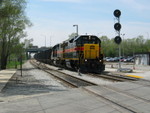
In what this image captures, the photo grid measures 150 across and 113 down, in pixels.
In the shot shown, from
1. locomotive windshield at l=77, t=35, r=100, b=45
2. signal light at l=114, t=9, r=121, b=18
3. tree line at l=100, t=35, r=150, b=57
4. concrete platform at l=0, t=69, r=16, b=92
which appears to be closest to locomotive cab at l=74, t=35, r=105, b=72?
locomotive windshield at l=77, t=35, r=100, b=45

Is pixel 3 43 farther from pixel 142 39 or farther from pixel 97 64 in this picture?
pixel 142 39

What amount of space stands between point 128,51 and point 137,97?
125 m

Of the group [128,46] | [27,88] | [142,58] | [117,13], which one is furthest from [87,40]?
[128,46]

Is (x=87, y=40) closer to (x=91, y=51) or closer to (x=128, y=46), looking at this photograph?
(x=91, y=51)

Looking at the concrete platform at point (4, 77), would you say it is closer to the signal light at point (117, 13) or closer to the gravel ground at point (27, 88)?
the gravel ground at point (27, 88)

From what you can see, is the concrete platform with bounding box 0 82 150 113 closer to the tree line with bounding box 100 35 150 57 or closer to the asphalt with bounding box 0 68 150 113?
the asphalt with bounding box 0 68 150 113

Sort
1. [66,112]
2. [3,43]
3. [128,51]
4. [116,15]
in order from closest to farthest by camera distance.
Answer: [66,112], [116,15], [3,43], [128,51]

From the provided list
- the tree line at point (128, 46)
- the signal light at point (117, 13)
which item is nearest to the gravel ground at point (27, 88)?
the signal light at point (117, 13)

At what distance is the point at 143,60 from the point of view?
57594 mm

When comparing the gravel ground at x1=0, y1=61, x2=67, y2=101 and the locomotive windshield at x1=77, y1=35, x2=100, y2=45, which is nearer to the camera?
the gravel ground at x1=0, y1=61, x2=67, y2=101

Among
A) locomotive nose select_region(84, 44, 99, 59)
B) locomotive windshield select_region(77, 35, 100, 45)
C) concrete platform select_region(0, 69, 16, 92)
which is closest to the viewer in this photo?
concrete platform select_region(0, 69, 16, 92)

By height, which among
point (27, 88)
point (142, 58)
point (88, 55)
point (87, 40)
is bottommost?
point (27, 88)

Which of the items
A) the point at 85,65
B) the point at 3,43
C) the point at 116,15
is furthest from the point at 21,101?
the point at 3,43

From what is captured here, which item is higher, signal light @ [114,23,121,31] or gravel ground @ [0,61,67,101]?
signal light @ [114,23,121,31]
